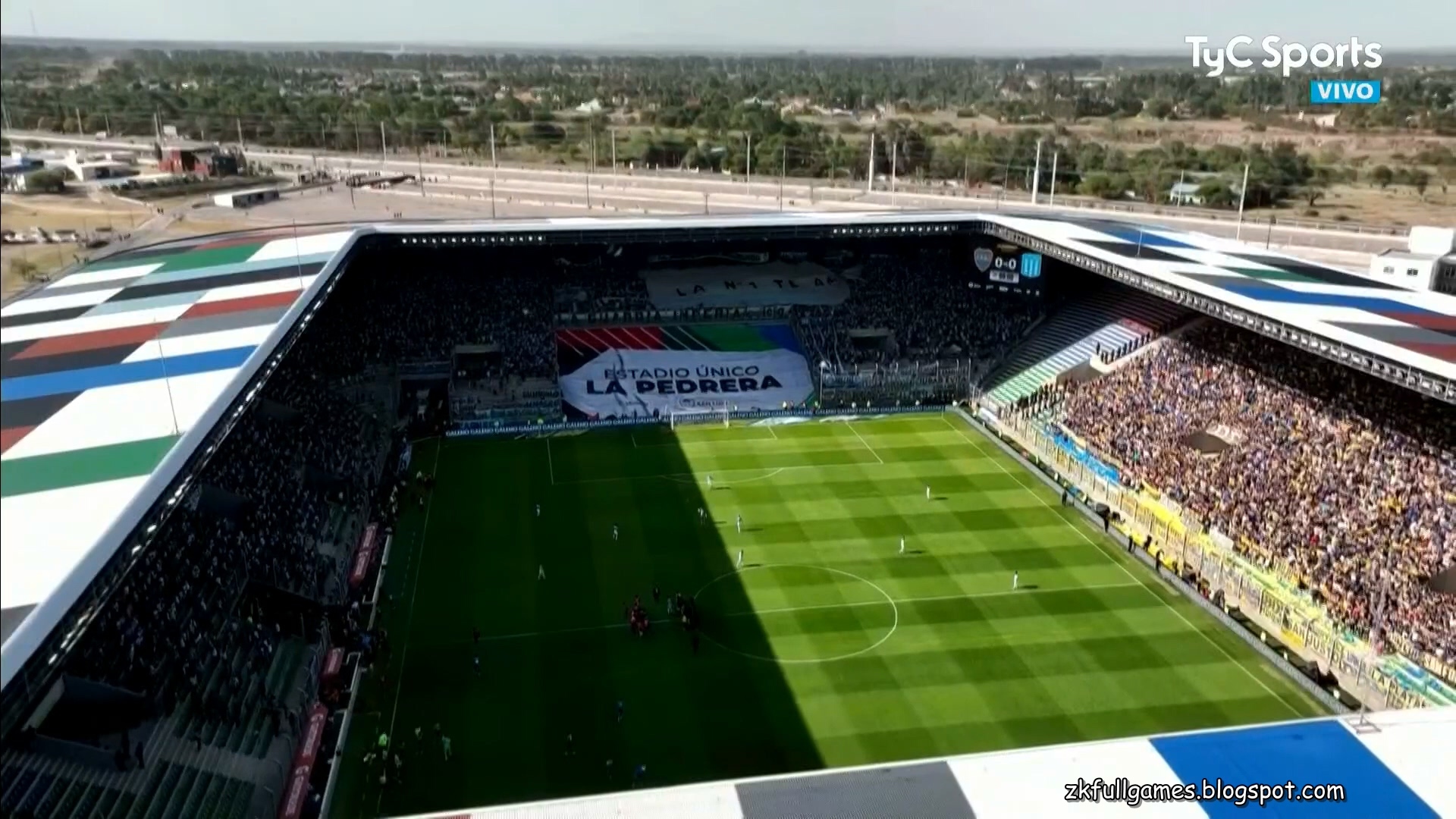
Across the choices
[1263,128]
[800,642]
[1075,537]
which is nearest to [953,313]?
[1075,537]

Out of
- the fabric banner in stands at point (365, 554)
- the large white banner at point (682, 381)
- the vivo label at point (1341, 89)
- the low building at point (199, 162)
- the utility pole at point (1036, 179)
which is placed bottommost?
the fabric banner in stands at point (365, 554)

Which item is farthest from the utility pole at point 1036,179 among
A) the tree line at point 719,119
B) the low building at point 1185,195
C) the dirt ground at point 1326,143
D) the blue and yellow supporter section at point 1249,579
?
the blue and yellow supporter section at point 1249,579

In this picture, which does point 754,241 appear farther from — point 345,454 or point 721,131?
point 721,131

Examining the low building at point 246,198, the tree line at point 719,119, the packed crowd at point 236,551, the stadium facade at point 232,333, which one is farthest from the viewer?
the tree line at point 719,119

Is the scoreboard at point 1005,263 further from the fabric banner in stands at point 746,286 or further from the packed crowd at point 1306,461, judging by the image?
the packed crowd at point 1306,461

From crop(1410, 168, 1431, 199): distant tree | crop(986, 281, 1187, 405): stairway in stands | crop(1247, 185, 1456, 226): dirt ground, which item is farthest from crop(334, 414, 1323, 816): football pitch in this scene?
crop(1410, 168, 1431, 199): distant tree

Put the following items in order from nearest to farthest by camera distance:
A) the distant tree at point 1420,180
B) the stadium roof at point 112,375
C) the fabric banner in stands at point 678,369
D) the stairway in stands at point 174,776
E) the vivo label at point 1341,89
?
1. the stadium roof at point 112,375
2. the stairway in stands at point 174,776
3. the fabric banner in stands at point 678,369
4. the vivo label at point 1341,89
5. the distant tree at point 1420,180
